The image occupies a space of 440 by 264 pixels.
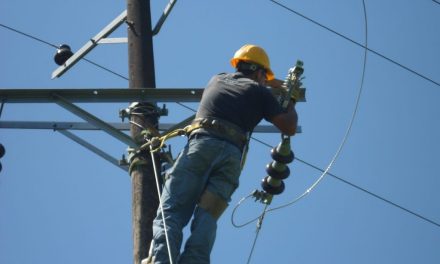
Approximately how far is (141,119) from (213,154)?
4.05ft

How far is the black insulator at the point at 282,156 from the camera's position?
8.70 metres

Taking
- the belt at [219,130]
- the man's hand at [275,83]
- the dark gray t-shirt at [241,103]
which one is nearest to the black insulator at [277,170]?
the man's hand at [275,83]

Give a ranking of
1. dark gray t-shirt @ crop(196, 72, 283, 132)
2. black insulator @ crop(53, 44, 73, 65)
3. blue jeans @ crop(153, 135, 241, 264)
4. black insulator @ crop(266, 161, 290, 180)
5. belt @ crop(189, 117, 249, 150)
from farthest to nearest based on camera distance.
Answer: black insulator @ crop(53, 44, 73, 65)
black insulator @ crop(266, 161, 290, 180)
dark gray t-shirt @ crop(196, 72, 283, 132)
belt @ crop(189, 117, 249, 150)
blue jeans @ crop(153, 135, 241, 264)

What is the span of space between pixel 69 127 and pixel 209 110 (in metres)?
1.95

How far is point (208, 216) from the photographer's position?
294 inches

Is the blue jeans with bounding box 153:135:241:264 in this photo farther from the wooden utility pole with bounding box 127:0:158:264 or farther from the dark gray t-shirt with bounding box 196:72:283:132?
the wooden utility pole with bounding box 127:0:158:264

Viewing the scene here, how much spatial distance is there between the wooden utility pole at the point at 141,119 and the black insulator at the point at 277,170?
965 millimetres

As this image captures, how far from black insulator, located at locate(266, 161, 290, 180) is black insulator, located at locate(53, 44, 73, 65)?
8.84 feet

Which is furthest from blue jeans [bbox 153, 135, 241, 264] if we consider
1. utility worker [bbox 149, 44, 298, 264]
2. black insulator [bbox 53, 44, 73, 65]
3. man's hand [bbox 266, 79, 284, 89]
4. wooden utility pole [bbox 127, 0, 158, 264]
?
black insulator [bbox 53, 44, 73, 65]

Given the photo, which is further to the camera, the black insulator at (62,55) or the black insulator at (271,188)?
the black insulator at (62,55)

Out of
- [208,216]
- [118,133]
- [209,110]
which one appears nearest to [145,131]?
[118,133]

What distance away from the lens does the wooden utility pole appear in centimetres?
804

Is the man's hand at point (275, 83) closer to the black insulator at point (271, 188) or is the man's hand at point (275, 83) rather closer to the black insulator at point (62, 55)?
the black insulator at point (271, 188)

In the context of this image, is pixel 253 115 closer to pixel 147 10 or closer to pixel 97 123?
pixel 97 123
